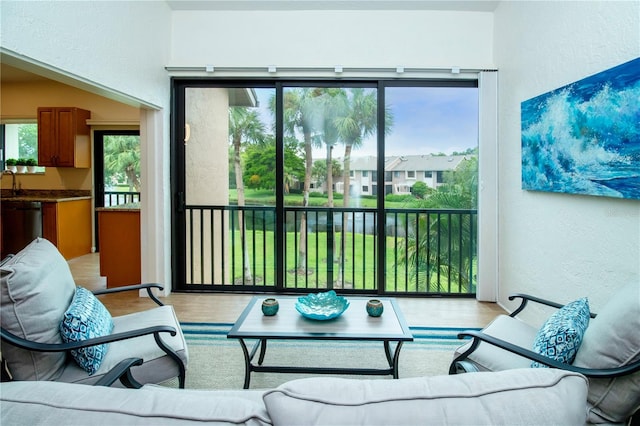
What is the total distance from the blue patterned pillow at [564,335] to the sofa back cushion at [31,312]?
208 centimetres

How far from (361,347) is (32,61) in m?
2.80

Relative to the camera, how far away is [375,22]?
158 inches

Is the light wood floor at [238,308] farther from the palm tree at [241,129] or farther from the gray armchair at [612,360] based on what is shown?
the gray armchair at [612,360]

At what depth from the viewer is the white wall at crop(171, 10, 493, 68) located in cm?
400

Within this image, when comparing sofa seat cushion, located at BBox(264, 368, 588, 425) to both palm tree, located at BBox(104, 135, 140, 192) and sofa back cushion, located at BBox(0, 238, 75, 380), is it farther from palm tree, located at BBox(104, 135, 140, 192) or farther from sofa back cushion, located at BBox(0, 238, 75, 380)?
palm tree, located at BBox(104, 135, 140, 192)

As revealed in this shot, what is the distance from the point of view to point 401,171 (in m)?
4.18

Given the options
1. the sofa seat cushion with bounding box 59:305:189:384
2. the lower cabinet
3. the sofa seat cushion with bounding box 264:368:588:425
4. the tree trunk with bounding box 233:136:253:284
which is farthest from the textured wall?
the sofa seat cushion with bounding box 264:368:588:425

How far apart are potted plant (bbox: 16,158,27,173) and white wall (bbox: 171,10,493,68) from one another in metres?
4.20

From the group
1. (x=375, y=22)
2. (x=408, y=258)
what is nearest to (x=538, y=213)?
(x=408, y=258)

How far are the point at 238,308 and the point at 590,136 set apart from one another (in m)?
3.10

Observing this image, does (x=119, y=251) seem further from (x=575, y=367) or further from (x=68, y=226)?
(x=575, y=367)

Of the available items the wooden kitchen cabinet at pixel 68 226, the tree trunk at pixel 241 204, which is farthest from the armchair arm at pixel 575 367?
the wooden kitchen cabinet at pixel 68 226

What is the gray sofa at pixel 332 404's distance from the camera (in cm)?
73

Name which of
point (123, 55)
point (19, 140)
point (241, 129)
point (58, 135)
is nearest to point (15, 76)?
point (58, 135)
